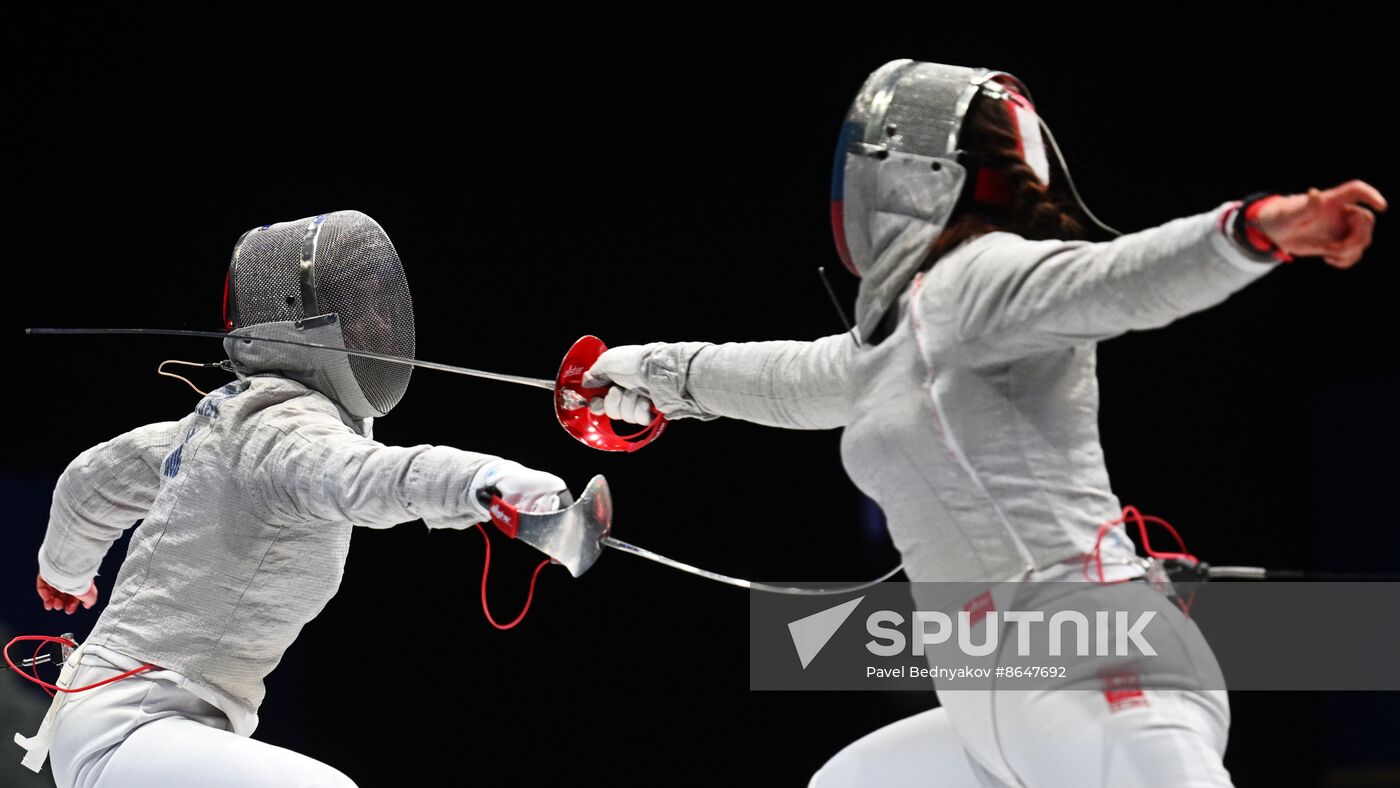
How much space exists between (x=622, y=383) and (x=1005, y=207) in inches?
23.1

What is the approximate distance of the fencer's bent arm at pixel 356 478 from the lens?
150 centimetres

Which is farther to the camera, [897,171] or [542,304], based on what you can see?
[542,304]

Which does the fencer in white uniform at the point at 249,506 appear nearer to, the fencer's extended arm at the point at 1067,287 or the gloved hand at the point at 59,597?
the gloved hand at the point at 59,597

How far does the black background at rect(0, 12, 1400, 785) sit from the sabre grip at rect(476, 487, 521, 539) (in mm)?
1037

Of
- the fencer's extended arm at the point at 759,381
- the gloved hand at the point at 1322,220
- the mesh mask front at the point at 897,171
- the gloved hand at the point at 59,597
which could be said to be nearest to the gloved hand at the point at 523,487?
the fencer's extended arm at the point at 759,381

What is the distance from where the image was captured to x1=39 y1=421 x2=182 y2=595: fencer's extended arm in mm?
1879

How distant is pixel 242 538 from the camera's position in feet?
5.52

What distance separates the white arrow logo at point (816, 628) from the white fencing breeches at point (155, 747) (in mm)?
572

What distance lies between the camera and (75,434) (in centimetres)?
267

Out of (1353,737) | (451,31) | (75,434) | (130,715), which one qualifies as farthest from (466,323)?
(1353,737)

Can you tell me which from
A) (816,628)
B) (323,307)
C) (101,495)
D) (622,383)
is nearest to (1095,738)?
(816,628)

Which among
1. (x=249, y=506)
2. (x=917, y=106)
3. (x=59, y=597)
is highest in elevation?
(x=917, y=106)

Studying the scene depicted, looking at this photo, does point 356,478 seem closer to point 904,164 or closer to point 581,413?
point 581,413

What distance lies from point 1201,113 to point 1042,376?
3.14 ft
